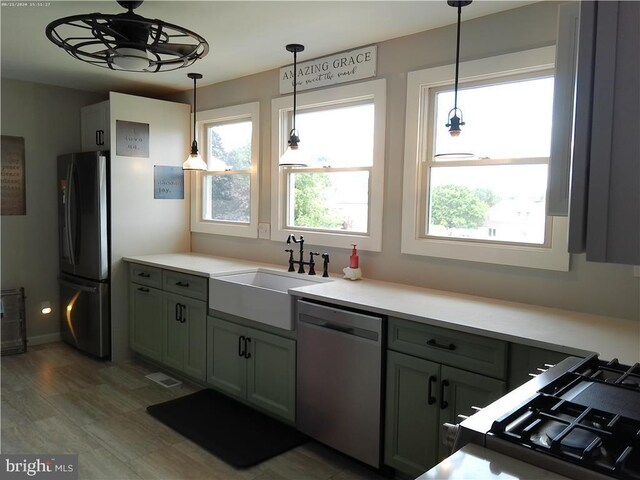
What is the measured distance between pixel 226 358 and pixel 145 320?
3.74ft

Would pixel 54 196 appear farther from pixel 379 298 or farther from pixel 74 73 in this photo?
pixel 379 298

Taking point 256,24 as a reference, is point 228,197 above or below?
below

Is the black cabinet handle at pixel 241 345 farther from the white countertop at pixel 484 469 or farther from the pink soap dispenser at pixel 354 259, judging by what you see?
the white countertop at pixel 484 469

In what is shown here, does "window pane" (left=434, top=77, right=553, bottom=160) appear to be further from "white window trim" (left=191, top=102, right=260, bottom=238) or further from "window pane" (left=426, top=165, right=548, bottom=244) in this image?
"white window trim" (left=191, top=102, right=260, bottom=238)

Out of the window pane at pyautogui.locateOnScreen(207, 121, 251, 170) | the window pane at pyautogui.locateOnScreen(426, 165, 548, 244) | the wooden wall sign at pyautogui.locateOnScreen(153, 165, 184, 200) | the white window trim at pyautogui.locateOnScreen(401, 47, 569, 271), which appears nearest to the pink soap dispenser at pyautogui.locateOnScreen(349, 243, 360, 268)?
the white window trim at pyautogui.locateOnScreen(401, 47, 569, 271)

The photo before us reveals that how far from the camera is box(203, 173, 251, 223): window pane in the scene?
425 centimetres

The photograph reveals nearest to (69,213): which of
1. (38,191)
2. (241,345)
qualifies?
(38,191)

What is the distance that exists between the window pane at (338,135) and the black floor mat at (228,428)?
5.94 feet

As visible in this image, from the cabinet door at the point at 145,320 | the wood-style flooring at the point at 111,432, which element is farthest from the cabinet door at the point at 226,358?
the cabinet door at the point at 145,320

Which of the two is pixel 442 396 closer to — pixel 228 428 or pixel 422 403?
pixel 422 403

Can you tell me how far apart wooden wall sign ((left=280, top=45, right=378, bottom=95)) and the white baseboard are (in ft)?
10.6

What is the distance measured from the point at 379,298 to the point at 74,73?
10.8 feet

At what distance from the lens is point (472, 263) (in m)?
2.77

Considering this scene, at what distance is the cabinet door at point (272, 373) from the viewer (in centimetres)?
285
